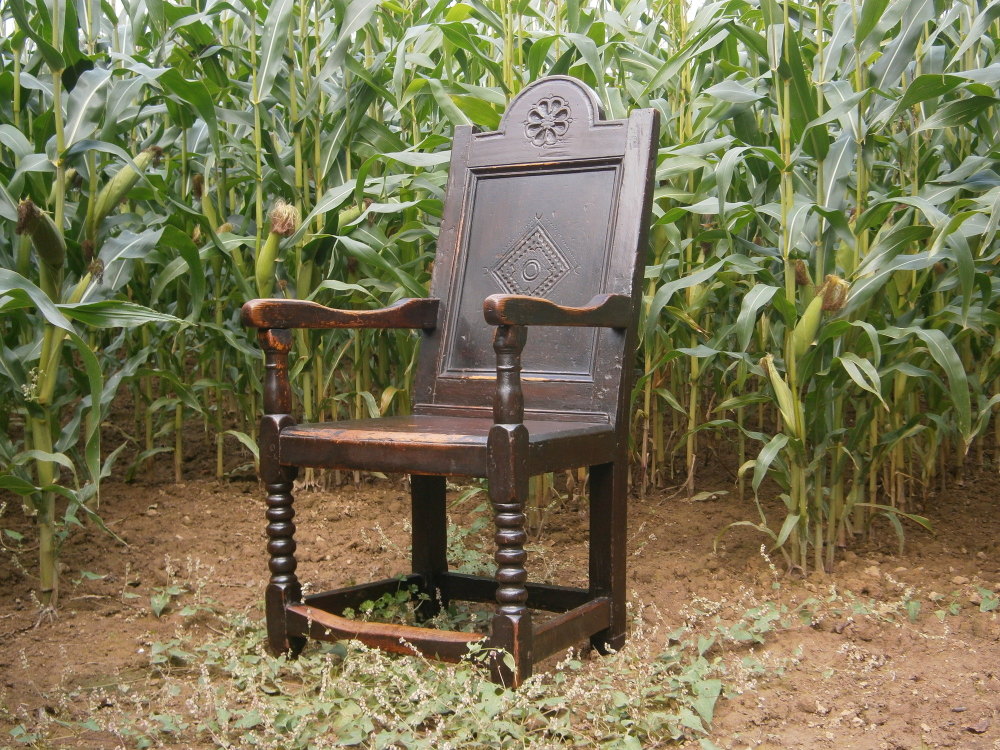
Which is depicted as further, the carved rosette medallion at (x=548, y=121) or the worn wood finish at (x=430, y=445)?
the carved rosette medallion at (x=548, y=121)

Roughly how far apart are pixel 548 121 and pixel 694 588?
4.71ft

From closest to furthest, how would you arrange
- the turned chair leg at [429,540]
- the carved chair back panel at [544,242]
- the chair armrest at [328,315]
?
the chair armrest at [328,315] < the carved chair back panel at [544,242] < the turned chair leg at [429,540]

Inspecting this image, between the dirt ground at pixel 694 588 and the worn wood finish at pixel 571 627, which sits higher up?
the worn wood finish at pixel 571 627

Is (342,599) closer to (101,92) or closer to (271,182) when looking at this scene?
(101,92)

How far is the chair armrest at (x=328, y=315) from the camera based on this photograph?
2.40 m

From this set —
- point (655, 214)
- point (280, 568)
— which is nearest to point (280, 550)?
point (280, 568)

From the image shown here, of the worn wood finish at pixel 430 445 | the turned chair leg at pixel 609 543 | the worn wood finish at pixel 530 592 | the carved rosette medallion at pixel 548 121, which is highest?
the carved rosette medallion at pixel 548 121

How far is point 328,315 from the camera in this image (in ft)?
8.23

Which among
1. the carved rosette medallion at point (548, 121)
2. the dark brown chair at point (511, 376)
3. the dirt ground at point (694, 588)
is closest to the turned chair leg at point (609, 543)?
the dark brown chair at point (511, 376)

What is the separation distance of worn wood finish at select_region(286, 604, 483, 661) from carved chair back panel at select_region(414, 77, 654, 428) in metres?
0.64

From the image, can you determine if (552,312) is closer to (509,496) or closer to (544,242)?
(509,496)

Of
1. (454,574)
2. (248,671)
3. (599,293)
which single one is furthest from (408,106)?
(248,671)

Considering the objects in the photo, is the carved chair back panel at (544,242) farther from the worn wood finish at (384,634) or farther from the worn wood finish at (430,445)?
the worn wood finish at (384,634)

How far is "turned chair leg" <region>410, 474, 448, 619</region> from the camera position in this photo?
2814mm
